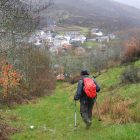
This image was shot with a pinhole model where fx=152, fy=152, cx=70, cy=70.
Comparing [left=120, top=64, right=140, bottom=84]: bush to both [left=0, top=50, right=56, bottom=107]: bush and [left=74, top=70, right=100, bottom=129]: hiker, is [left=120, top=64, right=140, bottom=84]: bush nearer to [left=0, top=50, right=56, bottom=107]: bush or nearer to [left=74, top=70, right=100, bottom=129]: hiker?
[left=74, top=70, right=100, bottom=129]: hiker

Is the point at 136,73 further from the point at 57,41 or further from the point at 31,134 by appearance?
the point at 57,41

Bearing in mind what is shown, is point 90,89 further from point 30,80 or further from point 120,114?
point 30,80

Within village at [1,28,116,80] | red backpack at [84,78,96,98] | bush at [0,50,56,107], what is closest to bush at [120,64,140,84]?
red backpack at [84,78,96,98]

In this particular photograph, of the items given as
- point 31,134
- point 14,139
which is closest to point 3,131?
point 14,139

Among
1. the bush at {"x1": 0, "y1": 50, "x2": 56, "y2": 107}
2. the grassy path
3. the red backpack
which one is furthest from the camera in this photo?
the bush at {"x1": 0, "y1": 50, "x2": 56, "y2": 107}

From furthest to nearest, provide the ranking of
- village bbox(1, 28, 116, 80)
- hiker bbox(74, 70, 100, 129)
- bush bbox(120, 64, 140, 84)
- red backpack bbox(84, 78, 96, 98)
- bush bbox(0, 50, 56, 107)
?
village bbox(1, 28, 116, 80), bush bbox(0, 50, 56, 107), bush bbox(120, 64, 140, 84), hiker bbox(74, 70, 100, 129), red backpack bbox(84, 78, 96, 98)

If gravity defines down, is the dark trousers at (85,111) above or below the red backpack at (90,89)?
below

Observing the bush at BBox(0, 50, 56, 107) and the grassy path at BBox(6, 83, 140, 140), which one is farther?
the bush at BBox(0, 50, 56, 107)

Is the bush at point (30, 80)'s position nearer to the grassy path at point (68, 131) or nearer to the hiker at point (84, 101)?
the grassy path at point (68, 131)

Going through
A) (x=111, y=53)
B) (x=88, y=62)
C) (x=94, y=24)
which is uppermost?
(x=94, y=24)

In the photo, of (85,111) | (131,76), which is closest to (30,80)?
(131,76)

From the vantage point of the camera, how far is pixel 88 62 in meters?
52.5

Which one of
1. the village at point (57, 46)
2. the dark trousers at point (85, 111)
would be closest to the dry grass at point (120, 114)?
the dark trousers at point (85, 111)

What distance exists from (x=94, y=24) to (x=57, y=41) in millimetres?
84347
